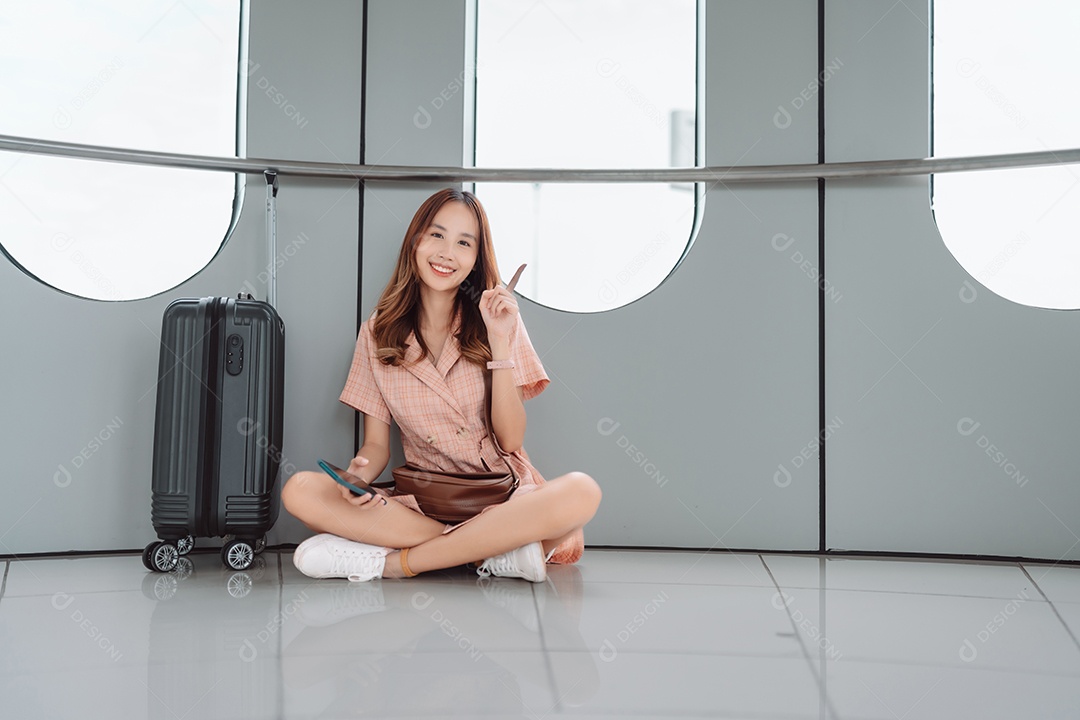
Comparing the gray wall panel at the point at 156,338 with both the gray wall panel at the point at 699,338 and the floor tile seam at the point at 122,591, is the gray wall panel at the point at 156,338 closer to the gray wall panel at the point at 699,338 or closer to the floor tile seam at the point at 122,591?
the gray wall panel at the point at 699,338

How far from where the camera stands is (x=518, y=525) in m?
1.94

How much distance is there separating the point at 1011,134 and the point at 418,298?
176 centimetres

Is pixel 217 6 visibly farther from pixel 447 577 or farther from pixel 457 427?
pixel 447 577

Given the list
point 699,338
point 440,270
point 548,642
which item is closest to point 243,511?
point 440,270

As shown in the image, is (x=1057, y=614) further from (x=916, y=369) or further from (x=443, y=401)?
(x=443, y=401)

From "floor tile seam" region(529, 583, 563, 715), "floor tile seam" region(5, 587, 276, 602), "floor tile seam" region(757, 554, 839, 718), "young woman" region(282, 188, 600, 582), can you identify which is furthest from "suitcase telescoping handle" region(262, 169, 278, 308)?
"floor tile seam" region(757, 554, 839, 718)

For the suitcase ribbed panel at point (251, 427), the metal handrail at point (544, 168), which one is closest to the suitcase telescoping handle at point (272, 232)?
the metal handrail at point (544, 168)

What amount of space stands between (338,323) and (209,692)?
4.34 ft

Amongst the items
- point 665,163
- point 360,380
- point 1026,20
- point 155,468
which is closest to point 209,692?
point 155,468

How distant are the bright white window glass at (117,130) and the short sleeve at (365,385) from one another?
1.88 feet

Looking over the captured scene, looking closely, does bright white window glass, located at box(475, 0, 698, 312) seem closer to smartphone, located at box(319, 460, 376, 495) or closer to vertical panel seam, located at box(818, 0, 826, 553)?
vertical panel seam, located at box(818, 0, 826, 553)

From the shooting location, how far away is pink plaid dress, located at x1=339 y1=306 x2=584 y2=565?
2174mm

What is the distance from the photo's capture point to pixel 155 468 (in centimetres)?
201

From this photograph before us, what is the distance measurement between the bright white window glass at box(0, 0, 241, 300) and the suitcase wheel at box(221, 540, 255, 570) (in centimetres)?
81
